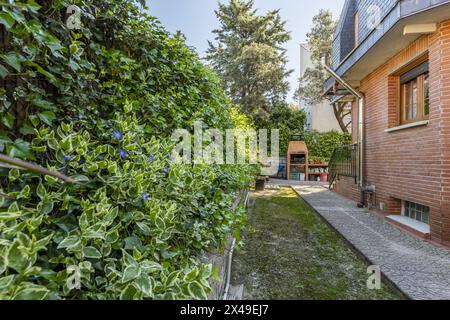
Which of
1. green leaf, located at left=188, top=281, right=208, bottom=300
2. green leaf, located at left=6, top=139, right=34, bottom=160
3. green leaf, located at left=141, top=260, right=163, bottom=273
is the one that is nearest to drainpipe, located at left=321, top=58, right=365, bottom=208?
green leaf, located at left=188, top=281, right=208, bottom=300

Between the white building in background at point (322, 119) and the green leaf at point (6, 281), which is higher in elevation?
the white building in background at point (322, 119)

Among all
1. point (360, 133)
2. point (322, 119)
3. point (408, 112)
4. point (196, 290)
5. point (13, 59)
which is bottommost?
point (196, 290)

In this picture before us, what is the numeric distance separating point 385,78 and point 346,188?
10.2 feet

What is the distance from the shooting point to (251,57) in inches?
534

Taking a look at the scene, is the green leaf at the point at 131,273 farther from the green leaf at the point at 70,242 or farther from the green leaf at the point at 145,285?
the green leaf at the point at 70,242

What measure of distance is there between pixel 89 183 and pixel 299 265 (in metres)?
2.40

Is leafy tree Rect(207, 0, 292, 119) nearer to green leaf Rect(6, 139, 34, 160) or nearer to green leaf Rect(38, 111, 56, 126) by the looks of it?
green leaf Rect(38, 111, 56, 126)

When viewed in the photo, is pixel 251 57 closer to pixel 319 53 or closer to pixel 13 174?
pixel 319 53

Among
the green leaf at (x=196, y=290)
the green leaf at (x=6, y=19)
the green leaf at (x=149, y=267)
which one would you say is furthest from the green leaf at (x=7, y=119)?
the green leaf at (x=196, y=290)

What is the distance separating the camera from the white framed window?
396 centimetres

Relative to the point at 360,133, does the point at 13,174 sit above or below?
below

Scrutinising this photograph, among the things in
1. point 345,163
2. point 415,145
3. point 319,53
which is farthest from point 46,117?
point 319,53

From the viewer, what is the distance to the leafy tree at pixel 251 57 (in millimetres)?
13766
